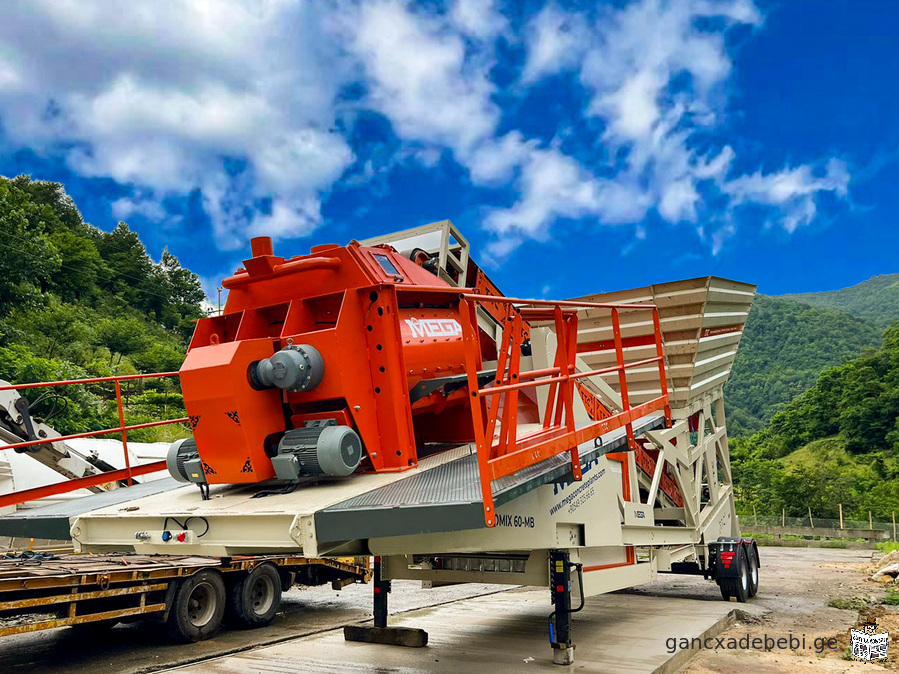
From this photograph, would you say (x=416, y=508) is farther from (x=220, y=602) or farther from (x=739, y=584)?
(x=739, y=584)

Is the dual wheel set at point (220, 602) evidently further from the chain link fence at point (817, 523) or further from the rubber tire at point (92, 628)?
the chain link fence at point (817, 523)

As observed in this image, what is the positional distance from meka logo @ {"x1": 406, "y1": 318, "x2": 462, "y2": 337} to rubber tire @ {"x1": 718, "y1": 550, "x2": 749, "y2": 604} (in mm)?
7070

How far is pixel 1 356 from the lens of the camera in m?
27.8

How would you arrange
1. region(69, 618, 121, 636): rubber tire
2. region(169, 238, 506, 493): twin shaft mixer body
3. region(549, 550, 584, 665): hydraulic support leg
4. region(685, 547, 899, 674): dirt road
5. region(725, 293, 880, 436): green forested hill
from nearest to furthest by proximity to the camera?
region(169, 238, 506, 493): twin shaft mixer body → region(549, 550, 584, 665): hydraulic support leg → region(685, 547, 899, 674): dirt road → region(69, 618, 121, 636): rubber tire → region(725, 293, 880, 436): green forested hill

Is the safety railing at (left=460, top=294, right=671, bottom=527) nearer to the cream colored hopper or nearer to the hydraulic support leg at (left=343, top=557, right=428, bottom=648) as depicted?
the hydraulic support leg at (left=343, top=557, right=428, bottom=648)

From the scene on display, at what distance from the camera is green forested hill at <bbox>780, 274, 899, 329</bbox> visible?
139 metres

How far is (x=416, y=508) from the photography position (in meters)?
3.98

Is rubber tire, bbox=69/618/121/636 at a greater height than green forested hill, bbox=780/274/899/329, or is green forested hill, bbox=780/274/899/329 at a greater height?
green forested hill, bbox=780/274/899/329

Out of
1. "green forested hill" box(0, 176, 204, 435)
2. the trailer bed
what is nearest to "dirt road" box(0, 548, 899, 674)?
the trailer bed

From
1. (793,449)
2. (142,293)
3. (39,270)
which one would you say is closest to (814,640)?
(39,270)

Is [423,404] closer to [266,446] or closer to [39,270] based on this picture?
[266,446]

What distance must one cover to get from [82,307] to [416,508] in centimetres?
5808

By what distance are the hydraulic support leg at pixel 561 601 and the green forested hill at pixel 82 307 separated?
69.5 feet

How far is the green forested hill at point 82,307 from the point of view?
101 feet
